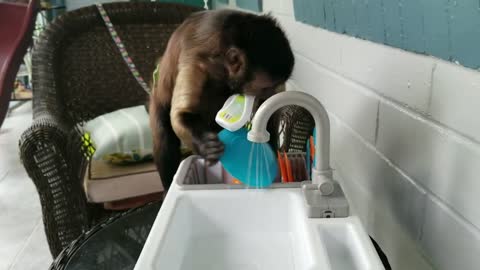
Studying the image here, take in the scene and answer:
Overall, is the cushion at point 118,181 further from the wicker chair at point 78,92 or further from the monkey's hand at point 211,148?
the monkey's hand at point 211,148

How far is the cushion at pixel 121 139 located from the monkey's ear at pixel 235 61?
0.61m

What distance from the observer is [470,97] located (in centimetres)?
56

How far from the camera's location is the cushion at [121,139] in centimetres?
146

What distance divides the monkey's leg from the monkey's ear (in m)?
→ 0.32

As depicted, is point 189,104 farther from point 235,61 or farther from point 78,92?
point 78,92

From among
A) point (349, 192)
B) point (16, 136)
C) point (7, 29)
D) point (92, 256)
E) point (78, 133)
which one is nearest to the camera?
point (92, 256)

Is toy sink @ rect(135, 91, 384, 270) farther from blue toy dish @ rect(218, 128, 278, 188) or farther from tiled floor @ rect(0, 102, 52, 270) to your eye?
tiled floor @ rect(0, 102, 52, 270)

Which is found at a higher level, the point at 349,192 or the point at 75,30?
the point at 75,30

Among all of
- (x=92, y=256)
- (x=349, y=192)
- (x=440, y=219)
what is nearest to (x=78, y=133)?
(x=92, y=256)

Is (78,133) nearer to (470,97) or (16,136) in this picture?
(470,97)

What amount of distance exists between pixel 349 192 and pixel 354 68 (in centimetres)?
29

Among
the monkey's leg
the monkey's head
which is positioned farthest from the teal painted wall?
the monkey's leg

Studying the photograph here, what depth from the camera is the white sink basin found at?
594 mm

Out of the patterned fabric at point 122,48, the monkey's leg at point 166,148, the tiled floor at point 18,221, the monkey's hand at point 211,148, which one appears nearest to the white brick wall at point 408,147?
the monkey's hand at point 211,148
